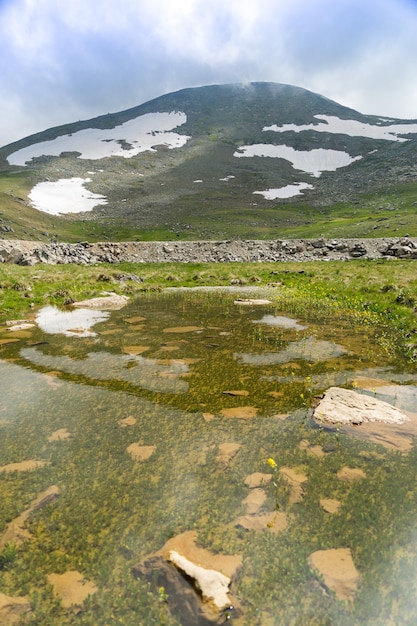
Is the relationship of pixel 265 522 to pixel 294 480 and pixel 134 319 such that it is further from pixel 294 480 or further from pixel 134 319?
pixel 134 319

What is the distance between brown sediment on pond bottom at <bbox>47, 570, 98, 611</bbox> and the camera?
4199 millimetres

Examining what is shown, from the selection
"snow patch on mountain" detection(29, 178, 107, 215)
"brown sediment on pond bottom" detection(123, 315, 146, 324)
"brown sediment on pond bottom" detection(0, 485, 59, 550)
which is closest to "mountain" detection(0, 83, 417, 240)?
"snow patch on mountain" detection(29, 178, 107, 215)

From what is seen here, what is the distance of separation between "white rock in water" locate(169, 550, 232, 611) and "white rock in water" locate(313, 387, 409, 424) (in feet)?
15.4

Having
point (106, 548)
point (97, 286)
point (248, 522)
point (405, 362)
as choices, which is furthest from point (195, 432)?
point (97, 286)

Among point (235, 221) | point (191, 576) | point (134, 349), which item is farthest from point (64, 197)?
point (191, 576)

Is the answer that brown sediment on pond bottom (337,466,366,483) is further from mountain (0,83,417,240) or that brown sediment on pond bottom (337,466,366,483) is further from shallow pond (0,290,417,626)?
mountain (0,83,417,240)

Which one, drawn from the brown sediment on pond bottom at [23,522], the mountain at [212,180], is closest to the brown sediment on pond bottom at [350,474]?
the brown sediment on pond bottom at [23,522]

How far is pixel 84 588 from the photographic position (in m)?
4.37

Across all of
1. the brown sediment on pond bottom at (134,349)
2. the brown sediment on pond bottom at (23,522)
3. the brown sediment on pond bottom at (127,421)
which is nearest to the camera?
the brown sediment on pond bottom at (23,522)

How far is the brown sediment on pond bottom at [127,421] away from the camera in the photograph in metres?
8.16

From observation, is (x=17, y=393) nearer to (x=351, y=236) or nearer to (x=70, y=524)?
(x=70, y=524)

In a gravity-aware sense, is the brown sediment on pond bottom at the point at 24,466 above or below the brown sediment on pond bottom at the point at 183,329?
below

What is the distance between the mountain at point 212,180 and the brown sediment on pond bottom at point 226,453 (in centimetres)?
6669

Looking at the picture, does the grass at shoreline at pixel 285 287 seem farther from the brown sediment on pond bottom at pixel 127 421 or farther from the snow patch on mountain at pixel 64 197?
the snow patch on mountain at pixel 64 197
